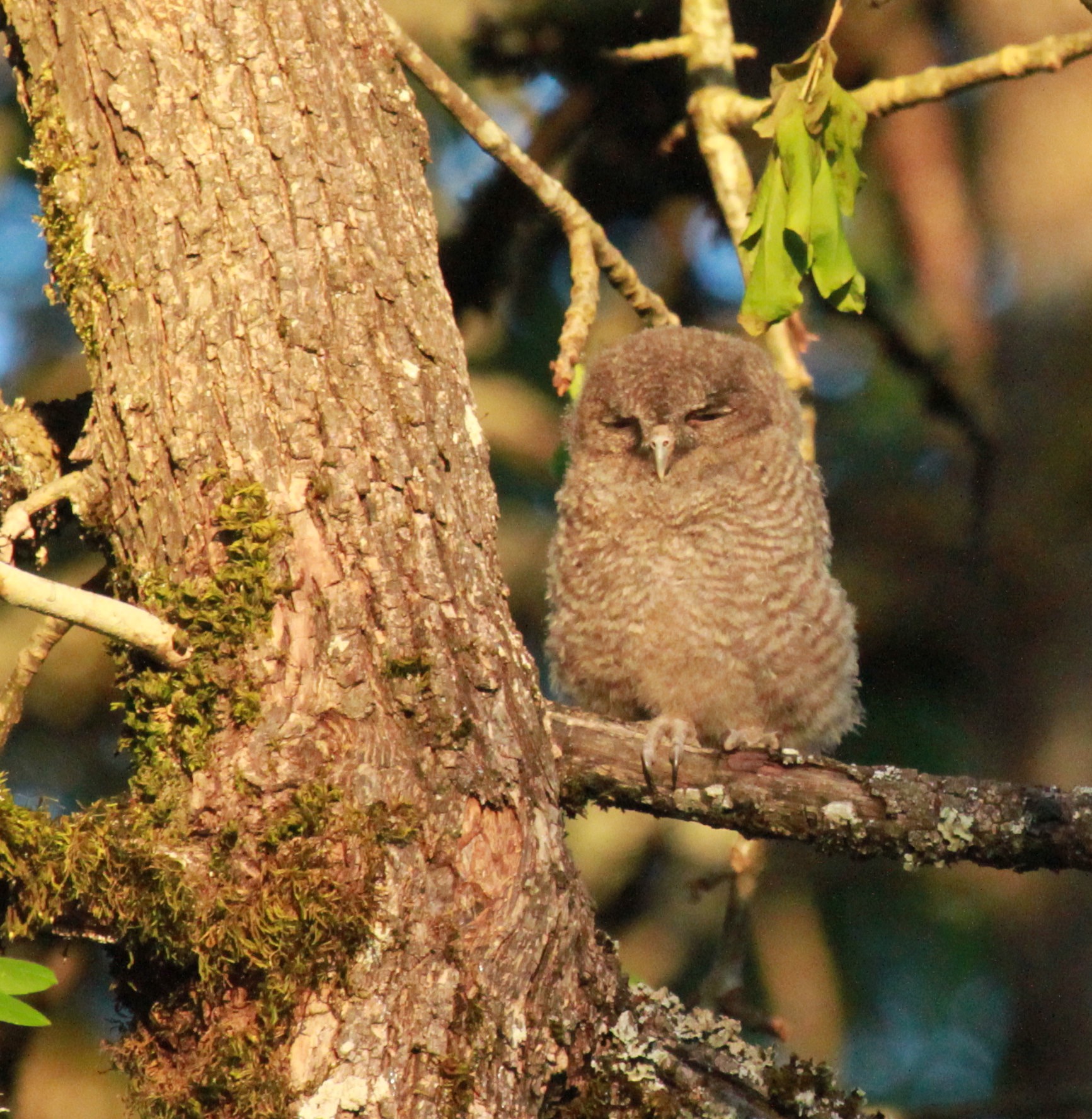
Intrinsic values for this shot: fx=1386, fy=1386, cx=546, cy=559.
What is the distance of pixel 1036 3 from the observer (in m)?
5.04

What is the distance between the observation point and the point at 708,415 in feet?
12.1

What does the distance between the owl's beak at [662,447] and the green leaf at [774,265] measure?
39.3 inches

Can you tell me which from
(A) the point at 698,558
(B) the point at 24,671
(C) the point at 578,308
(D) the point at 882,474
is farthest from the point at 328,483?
(D) the point at 882,474

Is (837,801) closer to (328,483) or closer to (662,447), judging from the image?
(328,483)

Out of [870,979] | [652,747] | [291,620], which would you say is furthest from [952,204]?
[291,620]

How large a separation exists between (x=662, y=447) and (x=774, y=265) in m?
1.07

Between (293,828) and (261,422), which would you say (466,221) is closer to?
(261,422)

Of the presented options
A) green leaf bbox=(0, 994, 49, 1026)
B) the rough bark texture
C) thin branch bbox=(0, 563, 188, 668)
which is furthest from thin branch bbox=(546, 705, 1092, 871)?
green leaf bbox=(0, 994, 49, 1026)

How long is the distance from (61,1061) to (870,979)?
3.52 meters

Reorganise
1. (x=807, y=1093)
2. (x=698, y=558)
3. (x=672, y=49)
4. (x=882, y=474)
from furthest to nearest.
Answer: (x=882, y=474) → (x=672, y=49) → (x=698, y=558) → (x=807, y=1093)

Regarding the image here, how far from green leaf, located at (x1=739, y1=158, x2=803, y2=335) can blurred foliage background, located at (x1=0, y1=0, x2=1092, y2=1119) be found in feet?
8.08

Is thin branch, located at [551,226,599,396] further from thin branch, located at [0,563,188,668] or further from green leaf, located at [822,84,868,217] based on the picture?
thin branch, located at [0,563,188,668]

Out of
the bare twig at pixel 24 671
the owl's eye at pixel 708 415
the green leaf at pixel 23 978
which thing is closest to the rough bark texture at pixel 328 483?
the bare twig at pixel 24 671

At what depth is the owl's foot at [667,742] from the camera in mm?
2535
